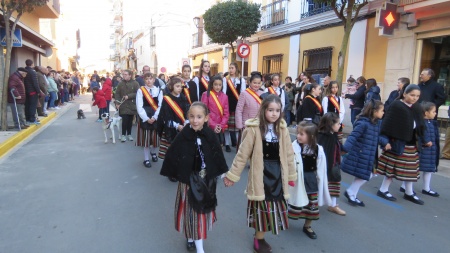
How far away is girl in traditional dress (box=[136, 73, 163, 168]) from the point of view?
616cm

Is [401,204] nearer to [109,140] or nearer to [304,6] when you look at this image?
[109,140]

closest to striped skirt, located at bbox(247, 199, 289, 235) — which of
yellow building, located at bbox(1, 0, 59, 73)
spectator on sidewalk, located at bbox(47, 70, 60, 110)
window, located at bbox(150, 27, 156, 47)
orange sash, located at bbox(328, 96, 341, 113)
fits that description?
orange sash, located at bbox(328, 96, 341, 113)

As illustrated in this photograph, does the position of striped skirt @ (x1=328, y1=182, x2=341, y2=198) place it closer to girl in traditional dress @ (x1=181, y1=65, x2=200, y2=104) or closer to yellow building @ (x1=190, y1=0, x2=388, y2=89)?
girl in traditional dress @ (x1=181, y1=65, x2=200, y2=104)

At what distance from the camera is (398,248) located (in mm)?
3502

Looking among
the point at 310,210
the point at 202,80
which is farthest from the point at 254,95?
the point at 310,210

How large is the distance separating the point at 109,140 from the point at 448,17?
30.7ft

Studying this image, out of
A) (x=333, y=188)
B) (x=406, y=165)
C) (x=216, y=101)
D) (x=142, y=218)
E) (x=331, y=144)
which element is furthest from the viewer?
(x=216, y=101)

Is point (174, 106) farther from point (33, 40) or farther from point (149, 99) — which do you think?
point (33, 40)

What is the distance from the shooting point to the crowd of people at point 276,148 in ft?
10.3

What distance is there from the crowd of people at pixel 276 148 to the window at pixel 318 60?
5.47 metres

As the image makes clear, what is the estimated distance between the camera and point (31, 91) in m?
9.89

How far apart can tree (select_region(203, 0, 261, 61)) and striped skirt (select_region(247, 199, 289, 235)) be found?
13.6 meters

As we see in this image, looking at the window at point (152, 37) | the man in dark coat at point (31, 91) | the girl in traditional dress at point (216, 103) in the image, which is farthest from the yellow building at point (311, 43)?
the window at point (152, 37)

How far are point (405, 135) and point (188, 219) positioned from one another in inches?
127
